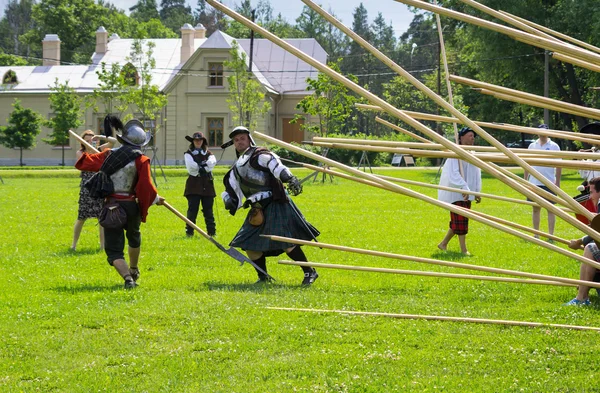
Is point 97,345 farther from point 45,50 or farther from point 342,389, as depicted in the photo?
point 45,50

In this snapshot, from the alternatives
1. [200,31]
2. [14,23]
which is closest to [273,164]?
[200,31]

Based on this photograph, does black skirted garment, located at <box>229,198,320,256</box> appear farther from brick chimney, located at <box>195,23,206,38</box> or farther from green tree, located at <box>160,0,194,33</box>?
green tree, located at <box>160,0,194,33</box>

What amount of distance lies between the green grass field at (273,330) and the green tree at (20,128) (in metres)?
42.7

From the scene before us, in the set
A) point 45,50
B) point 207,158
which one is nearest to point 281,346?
point 207,158

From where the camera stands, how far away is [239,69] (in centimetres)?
4462

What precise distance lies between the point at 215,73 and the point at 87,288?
147ft

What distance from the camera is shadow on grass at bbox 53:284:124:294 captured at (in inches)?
361

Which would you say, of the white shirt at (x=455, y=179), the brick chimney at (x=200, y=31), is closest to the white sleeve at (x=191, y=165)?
the white shirt at (x=455, y=179)

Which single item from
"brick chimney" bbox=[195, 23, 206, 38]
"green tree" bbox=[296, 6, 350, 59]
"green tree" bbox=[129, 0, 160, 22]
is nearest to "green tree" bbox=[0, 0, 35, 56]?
"green tree" bbox=[129, 0, 160, 22]

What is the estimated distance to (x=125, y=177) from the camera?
923cm

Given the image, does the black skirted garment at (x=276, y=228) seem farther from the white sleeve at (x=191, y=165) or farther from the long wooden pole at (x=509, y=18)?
the long wooden pole at (x=509, y=18)

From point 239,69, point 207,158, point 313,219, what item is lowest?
point 313,219

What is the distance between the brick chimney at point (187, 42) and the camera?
5703 centimetres

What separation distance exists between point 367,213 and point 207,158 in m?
6.24
